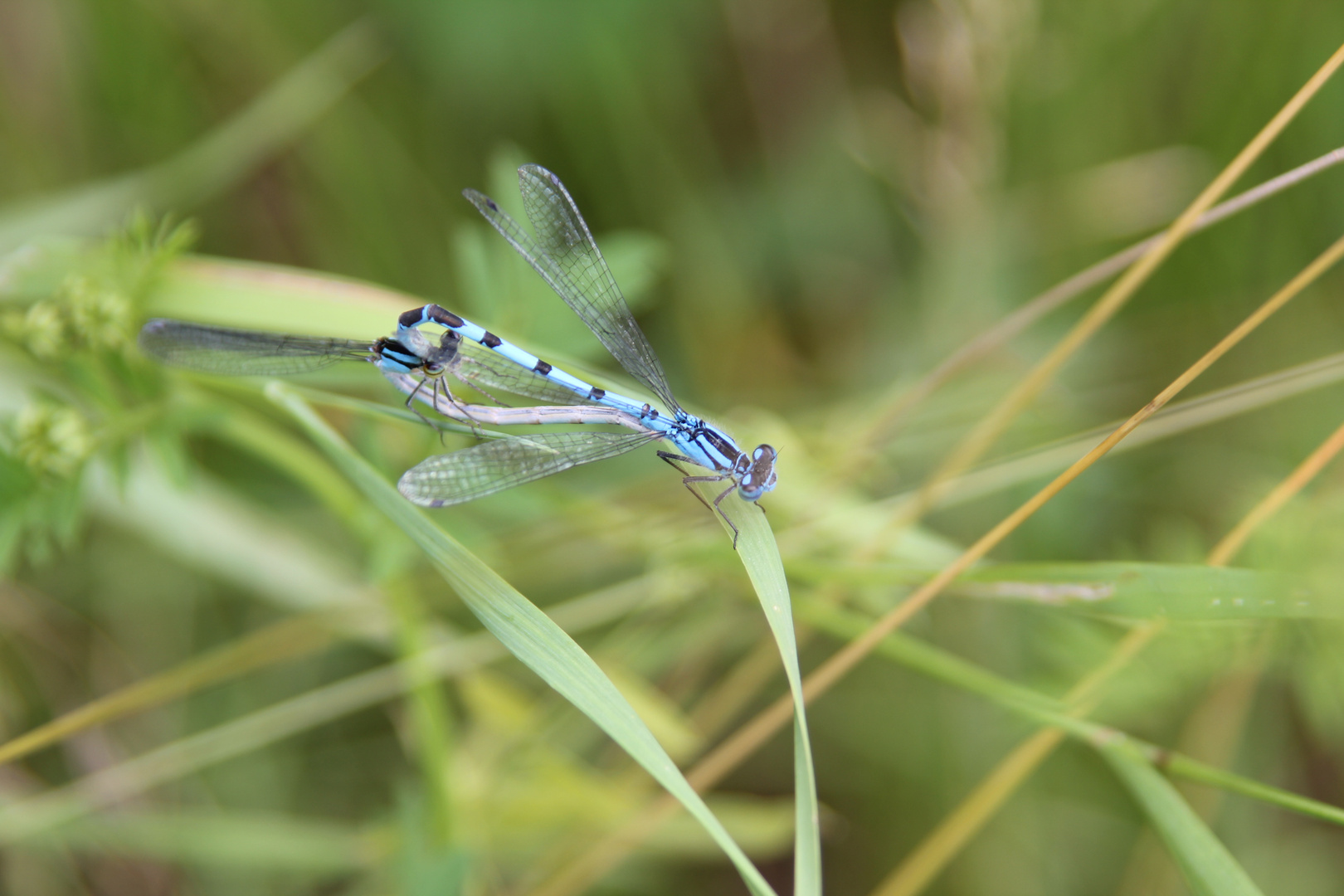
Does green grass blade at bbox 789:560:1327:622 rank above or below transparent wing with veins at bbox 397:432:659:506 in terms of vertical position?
below

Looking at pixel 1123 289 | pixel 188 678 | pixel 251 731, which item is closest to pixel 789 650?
pixel 1123 289

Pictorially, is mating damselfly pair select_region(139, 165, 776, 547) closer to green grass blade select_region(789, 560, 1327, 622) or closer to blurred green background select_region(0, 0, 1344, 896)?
blurred green background select_region(0, 0, 1344, 896)

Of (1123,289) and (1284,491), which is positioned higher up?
(1123,289)

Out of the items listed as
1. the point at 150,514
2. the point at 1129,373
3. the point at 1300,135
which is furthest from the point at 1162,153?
Result: the point at 150,514

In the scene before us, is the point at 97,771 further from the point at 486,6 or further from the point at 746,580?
the point at 486,6

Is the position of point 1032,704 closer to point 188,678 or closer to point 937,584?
point 937,584

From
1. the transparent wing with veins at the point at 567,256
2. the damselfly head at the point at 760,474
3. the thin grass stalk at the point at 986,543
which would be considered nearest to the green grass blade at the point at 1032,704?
the thin grass stalk at the point at 986,543

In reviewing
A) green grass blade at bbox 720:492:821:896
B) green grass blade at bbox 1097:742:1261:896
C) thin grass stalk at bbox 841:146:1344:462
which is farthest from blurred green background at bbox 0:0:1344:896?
green grass blade at bbox 1097:742:1261:896
